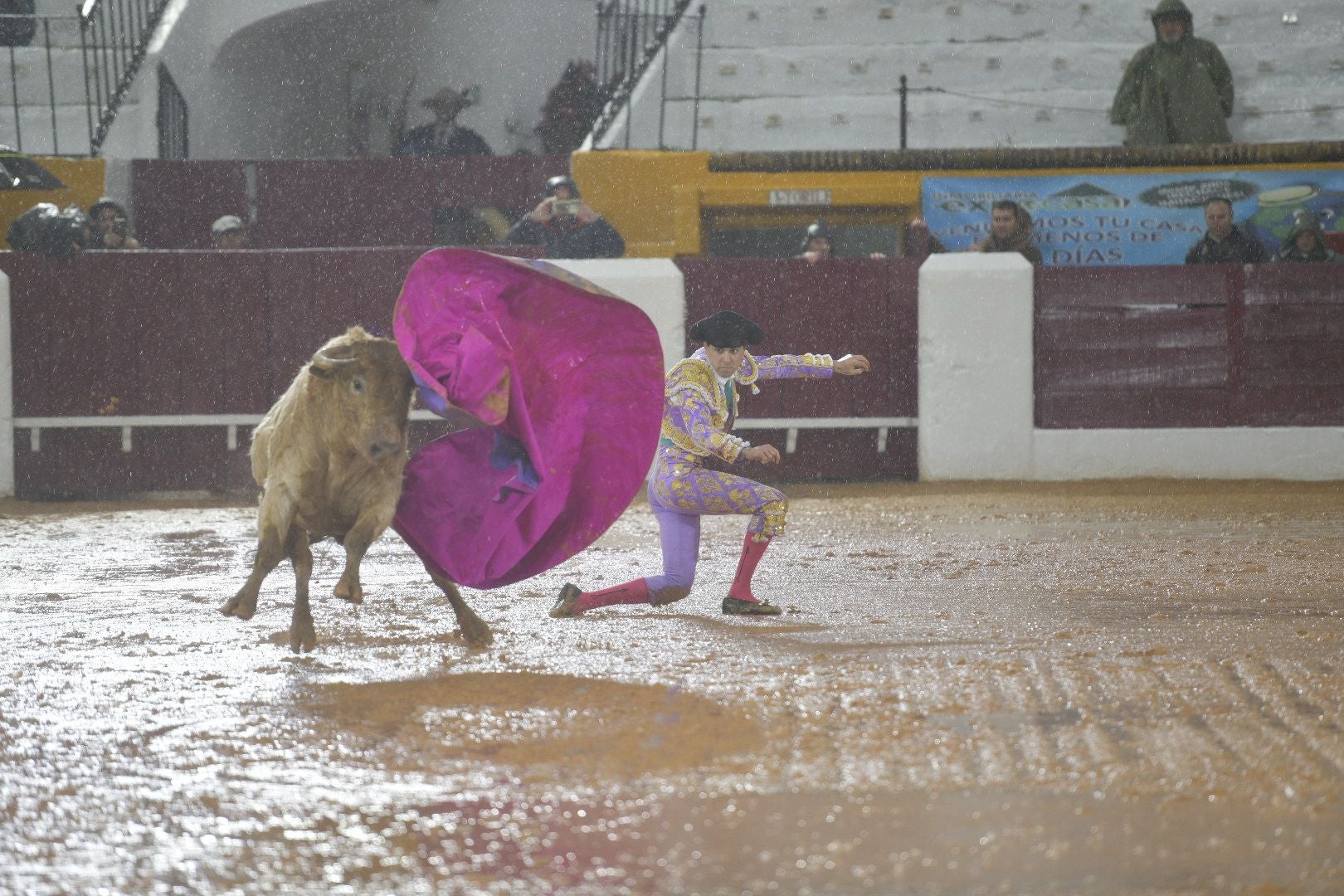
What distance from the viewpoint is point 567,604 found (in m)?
5.73

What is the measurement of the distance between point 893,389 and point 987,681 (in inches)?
272

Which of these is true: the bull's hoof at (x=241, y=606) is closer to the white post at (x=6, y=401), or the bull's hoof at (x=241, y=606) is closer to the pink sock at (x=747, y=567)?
the pink sock at (x=747, y=567)

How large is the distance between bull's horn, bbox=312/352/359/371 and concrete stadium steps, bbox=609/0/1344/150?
8.83m

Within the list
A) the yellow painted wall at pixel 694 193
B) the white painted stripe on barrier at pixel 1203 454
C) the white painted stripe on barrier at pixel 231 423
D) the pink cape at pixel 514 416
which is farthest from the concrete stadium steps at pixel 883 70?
the pink cape at pixel 514 416

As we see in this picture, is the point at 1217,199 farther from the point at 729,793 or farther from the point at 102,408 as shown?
the point at 729,793

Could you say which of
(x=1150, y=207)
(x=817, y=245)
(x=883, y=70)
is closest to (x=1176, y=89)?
(x=1150, y=207)

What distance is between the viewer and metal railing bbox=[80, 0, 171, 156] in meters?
13.8

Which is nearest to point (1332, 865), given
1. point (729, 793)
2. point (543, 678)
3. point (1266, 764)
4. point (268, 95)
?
point (1266, 764)

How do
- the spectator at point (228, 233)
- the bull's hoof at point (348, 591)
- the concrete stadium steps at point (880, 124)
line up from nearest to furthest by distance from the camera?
the bull's hoof at point (348, 591), the spectator at point (228, 233), the concrete stadium steps at point (880, 124)

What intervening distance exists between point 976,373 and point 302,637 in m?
6.87

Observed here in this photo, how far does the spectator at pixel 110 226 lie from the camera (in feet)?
38.0

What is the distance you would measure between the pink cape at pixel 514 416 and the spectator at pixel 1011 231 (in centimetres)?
644

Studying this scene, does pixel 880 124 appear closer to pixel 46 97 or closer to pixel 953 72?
pixel 953 72

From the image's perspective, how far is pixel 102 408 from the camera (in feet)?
36.3
